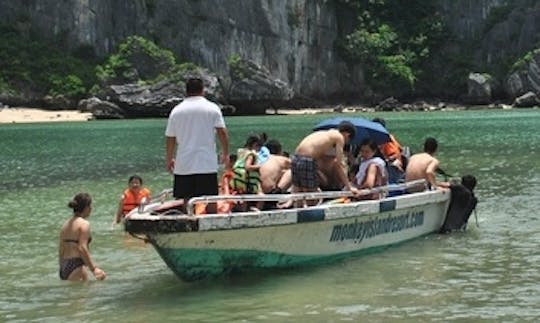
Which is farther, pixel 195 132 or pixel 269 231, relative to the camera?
pixel 269 231

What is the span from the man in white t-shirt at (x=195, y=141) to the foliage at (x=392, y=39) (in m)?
91.6

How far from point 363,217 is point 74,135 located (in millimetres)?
41146

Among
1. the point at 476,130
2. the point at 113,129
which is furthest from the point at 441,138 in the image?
the point at 113,129

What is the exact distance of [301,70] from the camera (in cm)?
10169

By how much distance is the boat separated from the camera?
10.6 meters

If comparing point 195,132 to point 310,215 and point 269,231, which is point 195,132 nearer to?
point 269,231

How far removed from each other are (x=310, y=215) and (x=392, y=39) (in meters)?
96.0

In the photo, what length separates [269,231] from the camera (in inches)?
449

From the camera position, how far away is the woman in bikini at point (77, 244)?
1117 centimetres

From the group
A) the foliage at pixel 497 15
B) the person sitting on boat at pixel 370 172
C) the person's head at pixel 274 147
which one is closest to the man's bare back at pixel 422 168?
the person sitting on boat at pixel 370 172

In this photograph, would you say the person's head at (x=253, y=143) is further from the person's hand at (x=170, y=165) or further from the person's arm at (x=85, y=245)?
the person's arm at (x=85, y=245)

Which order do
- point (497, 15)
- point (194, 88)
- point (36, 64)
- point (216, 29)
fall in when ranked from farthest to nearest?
point (497, 15) < point (216, 29) < point (36, 64) < point (194, 88)

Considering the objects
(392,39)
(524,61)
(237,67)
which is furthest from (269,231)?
(392,39)

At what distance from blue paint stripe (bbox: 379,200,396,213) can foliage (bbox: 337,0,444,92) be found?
88885mm
